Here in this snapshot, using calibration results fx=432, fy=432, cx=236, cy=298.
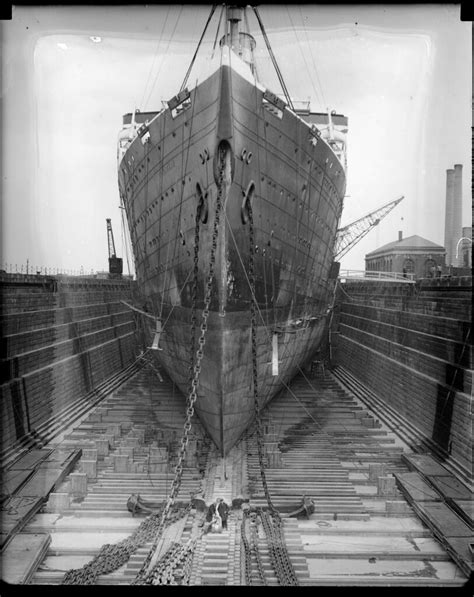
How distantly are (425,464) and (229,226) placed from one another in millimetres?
4748

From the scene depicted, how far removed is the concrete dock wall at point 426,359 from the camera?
22.2ft

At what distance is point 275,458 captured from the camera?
673 cm

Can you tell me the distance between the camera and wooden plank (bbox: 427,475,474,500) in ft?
18.9

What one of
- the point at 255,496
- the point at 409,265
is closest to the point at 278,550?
the point at 255,496

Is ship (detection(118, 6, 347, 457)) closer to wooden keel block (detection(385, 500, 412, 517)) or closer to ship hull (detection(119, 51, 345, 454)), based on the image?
ship hull (detection(119, 51, 345, 454))

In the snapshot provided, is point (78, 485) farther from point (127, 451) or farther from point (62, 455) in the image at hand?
point (62, 455)

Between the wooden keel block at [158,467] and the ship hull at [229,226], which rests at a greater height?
the ship hull at [229,226]

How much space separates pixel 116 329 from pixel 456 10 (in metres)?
13.2

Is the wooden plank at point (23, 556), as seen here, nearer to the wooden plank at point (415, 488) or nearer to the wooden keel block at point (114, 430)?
the wooden keel block at point (114, 430)

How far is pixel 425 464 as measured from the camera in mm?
6719

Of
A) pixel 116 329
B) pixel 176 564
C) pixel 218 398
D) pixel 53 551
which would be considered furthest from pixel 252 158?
pixel 116 329

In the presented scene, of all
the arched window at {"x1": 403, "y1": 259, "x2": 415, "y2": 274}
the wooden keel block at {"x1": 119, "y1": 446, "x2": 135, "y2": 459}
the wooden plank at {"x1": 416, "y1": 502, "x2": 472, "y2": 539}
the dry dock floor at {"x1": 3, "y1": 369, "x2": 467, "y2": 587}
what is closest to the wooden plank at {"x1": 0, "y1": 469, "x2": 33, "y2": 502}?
the dry dock floor at {"x1": 3, "y1": 369, "x2": 467, "y2": 587}

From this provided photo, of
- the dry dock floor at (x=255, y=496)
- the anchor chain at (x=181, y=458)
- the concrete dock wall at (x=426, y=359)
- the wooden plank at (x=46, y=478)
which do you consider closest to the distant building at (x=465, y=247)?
the concrete dock wall at (x=426, y=359)

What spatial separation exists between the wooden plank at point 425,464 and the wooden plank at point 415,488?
0.16 meters
